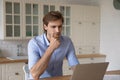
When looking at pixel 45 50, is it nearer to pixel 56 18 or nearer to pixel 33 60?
pixel 33 60

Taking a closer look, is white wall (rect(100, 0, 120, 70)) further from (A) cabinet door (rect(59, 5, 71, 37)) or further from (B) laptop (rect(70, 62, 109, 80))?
(B) laptop (rect(70, 62, 109, 80))

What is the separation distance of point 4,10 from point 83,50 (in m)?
1.80

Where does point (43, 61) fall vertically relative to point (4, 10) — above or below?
below

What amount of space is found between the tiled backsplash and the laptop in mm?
2882

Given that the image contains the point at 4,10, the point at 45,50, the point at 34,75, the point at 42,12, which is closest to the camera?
the point at 34,75

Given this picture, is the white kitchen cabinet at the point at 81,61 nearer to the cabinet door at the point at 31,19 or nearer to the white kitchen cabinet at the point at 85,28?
the white kitchen cabinet at the point at 85,28

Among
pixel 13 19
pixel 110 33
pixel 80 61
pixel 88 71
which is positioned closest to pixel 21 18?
pixel 13 19

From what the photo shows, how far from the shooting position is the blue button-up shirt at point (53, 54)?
5.75ft

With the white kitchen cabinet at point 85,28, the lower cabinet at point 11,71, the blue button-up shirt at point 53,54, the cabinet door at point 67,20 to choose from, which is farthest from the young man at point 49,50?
the white kitchen cabinet at point 85,28

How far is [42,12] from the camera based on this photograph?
4.03m

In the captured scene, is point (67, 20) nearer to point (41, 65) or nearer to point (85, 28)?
point (85, 28)

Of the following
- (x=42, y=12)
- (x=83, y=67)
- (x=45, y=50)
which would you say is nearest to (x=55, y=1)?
(x=42, y=12)

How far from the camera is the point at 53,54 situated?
186 cm

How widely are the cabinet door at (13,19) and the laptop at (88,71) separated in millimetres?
2598
